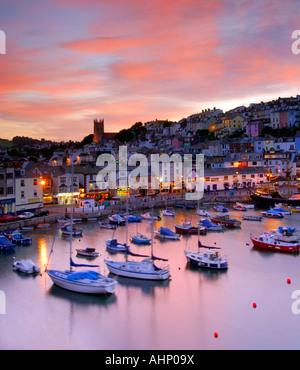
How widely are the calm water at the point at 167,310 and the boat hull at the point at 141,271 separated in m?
0.28

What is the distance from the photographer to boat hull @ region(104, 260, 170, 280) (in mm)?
16391

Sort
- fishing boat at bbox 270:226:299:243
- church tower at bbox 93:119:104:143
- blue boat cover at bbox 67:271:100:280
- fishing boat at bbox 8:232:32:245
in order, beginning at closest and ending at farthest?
blue boat cover at bbox 67:271:100:280 < fishing boat at bbox 270:226:299:243 < fishing boat at bbox 8:232:32:245 < church tower at bbox 93:119:104:143

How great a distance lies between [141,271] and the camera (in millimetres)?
16531

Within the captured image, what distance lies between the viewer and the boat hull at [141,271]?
16.4m

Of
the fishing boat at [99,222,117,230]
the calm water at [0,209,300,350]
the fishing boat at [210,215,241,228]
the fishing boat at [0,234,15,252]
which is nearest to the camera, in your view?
the calm water at [0,209,300,350]

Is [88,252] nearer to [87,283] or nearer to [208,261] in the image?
[87,283]

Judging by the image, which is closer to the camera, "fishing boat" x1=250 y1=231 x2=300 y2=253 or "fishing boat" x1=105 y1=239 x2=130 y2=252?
"fishing boat" x1=105 y1=239 x2=130 y2=252

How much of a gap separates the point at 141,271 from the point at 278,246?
8.56 metres

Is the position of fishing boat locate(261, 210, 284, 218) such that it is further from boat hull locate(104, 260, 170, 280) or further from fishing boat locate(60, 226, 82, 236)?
boat hull locate(104, 260, 170, 280)

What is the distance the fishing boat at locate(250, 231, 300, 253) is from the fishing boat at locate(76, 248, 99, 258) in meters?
8.63

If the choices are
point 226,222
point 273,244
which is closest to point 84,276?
point 273,244

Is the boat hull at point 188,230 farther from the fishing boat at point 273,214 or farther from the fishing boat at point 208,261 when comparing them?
the fishing boat at point 273,214

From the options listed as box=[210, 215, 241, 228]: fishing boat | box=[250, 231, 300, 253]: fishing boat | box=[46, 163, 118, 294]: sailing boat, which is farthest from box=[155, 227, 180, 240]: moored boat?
box=[46, 163, 118, 294]: sailing boat

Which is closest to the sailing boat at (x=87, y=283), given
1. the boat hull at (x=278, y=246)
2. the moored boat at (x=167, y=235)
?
the moored boat at (x=167, y=235)
